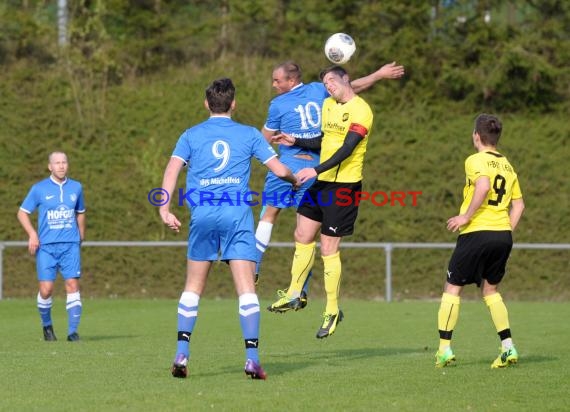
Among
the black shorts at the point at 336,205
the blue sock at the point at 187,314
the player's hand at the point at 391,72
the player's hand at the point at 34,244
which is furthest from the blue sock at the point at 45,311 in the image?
the blue sock at the point at 187,314

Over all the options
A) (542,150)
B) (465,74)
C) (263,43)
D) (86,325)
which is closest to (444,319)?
(86,325)

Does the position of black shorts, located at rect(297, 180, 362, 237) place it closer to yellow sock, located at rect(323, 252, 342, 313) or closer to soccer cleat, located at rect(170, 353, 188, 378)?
yellow sock, located at rect(323, 252, 342, 313)

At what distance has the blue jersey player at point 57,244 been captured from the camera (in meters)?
13.6

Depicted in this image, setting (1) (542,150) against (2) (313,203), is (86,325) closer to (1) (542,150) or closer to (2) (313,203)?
(2) (313,203)

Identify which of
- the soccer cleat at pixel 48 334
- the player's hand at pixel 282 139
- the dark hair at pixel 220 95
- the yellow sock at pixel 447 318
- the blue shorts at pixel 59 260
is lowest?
the soccer cleat at pixel 48 334

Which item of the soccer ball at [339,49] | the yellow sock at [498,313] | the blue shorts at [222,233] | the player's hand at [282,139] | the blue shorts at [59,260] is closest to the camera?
the blue shorts at [222,233]

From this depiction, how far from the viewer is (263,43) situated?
2984 centimetres

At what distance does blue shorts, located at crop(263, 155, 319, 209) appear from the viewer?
11.0 m

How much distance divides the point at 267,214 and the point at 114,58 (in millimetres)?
17353

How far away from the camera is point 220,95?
829cm

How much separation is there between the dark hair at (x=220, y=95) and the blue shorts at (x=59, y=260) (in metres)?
5.86

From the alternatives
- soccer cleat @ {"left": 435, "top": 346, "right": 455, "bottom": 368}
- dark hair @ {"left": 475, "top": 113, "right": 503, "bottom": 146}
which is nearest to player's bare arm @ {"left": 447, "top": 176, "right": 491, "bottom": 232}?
dark hair @ {"left": 475, "top": 113, "right": 503, "bottom": 146}

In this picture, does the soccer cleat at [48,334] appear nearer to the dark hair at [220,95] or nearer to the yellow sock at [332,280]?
the yellow sock at [332,280]

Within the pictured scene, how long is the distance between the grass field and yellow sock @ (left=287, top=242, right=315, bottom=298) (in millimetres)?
691
